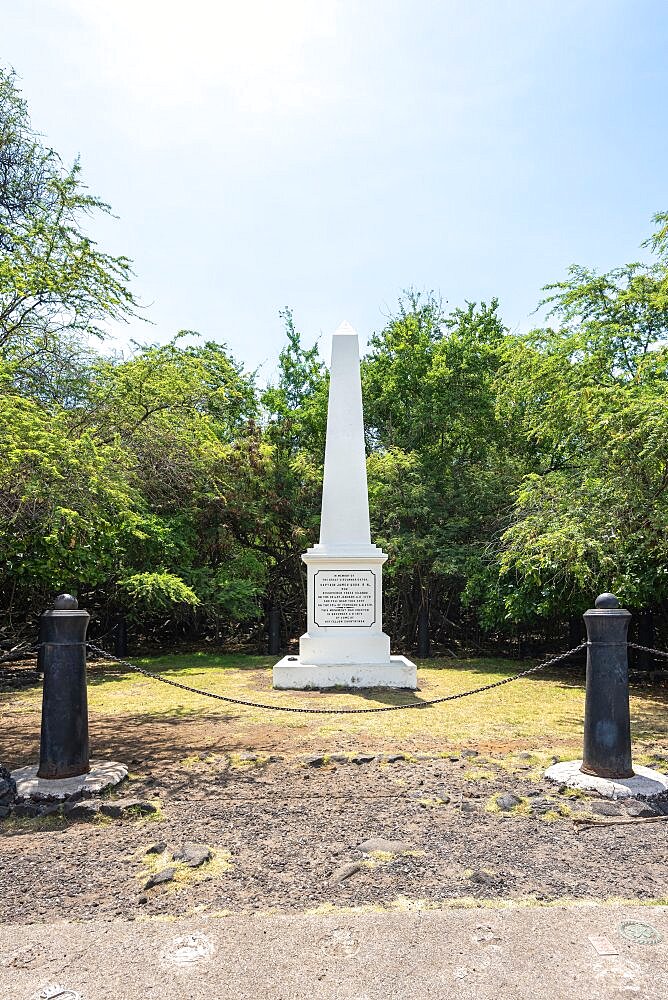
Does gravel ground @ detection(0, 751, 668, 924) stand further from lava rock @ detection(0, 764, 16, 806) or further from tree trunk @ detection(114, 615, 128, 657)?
tree trunk @ detection(114, 615, 128, 657)

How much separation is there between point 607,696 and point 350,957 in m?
3.00

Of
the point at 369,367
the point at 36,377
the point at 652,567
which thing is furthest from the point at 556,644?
the point at 36,377

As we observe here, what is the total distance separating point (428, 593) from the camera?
1539cm

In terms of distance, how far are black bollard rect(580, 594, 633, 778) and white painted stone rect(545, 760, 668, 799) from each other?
8cm

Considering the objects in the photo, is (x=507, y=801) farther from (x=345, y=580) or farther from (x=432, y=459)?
(x=432, y=459)

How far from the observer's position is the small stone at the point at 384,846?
3.74 m

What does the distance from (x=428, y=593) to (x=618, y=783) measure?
1066cm

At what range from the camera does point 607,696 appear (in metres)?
4.97

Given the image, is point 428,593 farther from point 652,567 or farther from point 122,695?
point 122,695

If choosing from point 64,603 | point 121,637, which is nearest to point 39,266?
point 64,603

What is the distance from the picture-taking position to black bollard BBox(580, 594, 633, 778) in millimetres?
4898

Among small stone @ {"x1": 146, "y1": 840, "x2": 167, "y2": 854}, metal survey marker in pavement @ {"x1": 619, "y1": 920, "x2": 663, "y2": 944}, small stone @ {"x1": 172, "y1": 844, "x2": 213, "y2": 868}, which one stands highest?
metal survey marker in pavement @ {"x1": 619, "y1": 920, "x2": 663, "y2": 944}

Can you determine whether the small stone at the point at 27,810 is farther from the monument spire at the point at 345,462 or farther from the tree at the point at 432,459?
the tree at the point at 432,459

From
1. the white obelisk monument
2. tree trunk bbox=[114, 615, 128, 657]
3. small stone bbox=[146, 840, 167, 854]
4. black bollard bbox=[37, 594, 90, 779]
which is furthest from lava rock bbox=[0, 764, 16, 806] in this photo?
tree trunk bbox=[114, 615, 128, 657]
